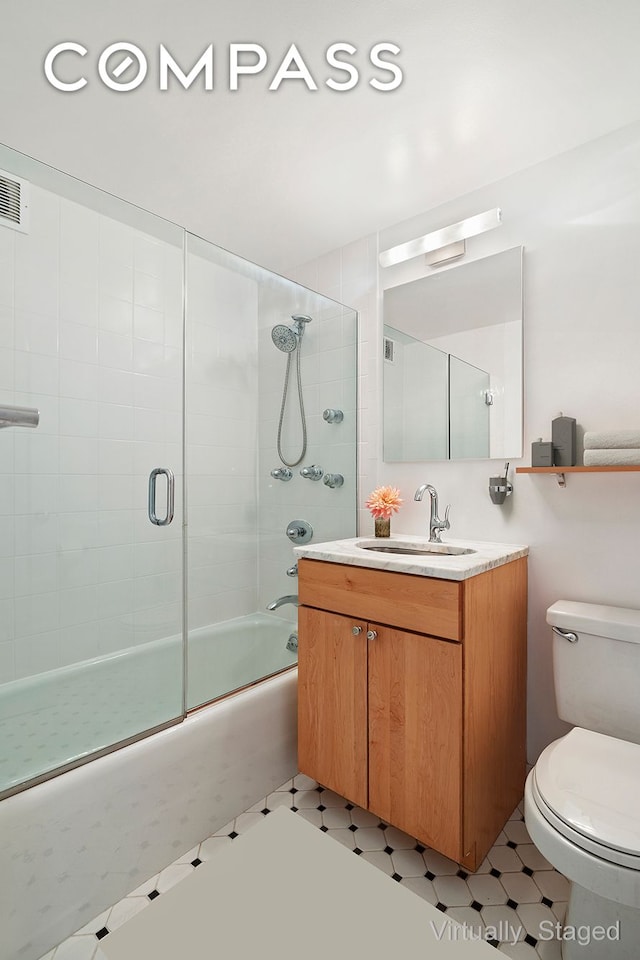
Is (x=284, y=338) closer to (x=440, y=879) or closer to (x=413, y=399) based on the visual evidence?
(x=413, y=399)

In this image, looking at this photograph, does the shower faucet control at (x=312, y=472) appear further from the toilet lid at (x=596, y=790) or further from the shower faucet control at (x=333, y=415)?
the toilet lid at (x=596, y=790)

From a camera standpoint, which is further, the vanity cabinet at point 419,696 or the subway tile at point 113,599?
the subway tile at point 113,599

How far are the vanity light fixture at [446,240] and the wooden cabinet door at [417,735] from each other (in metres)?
1.49

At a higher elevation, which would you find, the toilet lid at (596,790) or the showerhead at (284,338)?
the showerhead at (284,338)

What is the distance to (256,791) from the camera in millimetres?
1729

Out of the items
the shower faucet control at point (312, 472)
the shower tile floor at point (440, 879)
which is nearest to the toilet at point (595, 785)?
the shower tile floor at point (440, 879)

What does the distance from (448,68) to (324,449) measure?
140 cm

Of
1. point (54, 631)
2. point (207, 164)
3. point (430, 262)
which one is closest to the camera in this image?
point (54, 631)

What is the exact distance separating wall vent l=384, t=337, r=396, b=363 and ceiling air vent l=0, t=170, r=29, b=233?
1.45 meters

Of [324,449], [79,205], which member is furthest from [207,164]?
[324,449]

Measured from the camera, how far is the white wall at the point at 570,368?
1.62m

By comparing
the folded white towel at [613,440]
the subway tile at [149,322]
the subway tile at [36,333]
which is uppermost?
the subway tile at [149,322]

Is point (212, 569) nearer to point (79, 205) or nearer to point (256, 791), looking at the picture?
point (256, 791)

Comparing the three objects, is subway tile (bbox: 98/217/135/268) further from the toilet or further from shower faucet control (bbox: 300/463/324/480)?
the toilet
